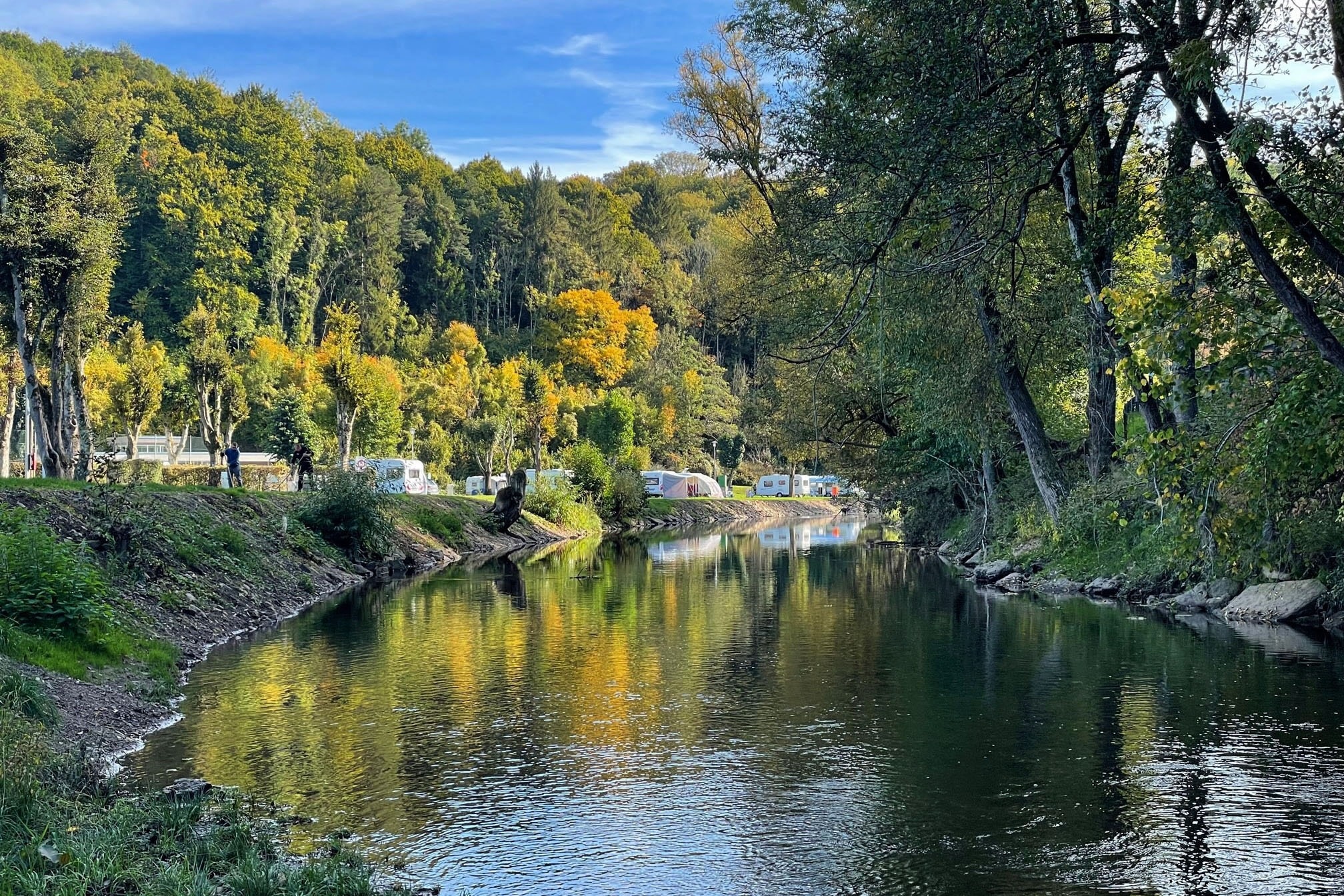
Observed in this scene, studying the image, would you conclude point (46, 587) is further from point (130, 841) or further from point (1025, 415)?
point (1025, 415)

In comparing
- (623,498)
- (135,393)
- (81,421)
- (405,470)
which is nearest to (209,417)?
(135,393)

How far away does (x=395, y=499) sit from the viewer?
146 feet

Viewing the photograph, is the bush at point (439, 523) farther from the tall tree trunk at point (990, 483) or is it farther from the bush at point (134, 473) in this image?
the tall tree trunk at point (990, 483)

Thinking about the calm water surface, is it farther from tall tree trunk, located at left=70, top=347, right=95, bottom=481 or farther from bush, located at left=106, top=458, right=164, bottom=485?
tall tree trunk, located at left=70, top=347, right=95, bottom=481

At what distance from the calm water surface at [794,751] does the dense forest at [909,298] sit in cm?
246

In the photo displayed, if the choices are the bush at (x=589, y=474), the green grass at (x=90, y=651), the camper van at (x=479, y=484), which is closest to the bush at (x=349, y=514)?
the green grass at (x=90, y=651)

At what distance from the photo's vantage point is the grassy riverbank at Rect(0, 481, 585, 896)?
8.45m

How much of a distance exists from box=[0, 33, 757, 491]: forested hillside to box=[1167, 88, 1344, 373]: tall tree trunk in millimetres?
27826

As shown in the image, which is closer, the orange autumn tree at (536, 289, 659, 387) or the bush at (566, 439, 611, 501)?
the bush at (566, 439, 611, 501)

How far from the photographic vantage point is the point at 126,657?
54.4ft

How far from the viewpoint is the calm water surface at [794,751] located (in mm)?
10062

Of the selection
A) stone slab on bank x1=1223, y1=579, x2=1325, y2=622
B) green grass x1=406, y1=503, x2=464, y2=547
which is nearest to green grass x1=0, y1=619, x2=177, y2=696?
stone slab on bank x1=1223, y1=579, x2=1325, y2=622

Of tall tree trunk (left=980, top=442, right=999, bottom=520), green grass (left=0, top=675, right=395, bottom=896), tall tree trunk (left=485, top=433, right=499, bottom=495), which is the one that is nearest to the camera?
green grass (left=0, top=675, right=395, bottom=896)

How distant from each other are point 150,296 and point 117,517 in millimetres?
81728
